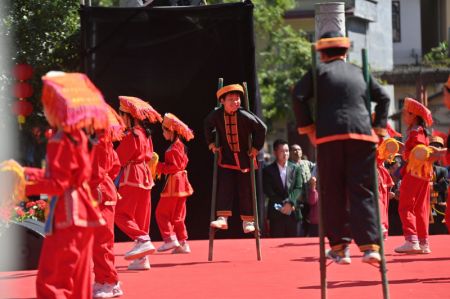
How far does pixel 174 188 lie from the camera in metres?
14.3

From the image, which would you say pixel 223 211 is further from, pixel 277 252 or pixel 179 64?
pixel 179 64

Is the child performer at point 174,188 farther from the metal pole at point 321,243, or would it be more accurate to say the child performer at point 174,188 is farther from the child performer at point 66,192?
the child performer at point 66,192

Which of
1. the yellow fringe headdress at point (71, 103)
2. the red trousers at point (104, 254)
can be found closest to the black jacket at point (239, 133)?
the red trousers at point (104, 254)

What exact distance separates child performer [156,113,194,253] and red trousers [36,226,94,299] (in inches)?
245

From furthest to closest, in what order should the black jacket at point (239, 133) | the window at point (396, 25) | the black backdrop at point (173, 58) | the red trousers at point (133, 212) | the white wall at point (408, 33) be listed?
the window at point (396, 25)
the white wall at point (408, 33)
the black backdrop at point (173, 58)
the black jacket at point (239, 133)
the red trousers at point (133, 212)

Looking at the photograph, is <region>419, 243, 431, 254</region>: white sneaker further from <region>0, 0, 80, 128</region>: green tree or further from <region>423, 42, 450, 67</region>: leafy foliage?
<region>423, 42, 450, 67</region>: leafy foliage

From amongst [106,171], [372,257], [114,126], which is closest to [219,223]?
[114,126]

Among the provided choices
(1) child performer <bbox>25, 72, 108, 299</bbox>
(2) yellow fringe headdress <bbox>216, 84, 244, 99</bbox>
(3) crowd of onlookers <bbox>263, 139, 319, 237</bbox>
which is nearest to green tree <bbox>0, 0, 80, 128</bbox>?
(3) crowd of onlookers <bbox>263, 139, 319, 237</bbox>

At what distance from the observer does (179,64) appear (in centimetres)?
1653

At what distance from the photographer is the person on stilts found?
8.85 meters

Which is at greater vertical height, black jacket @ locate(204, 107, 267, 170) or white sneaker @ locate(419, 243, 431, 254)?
black jacket @ locate(204, 107, 267, 170)

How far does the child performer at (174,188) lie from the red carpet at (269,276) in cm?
27

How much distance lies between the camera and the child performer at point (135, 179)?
38.2 feet

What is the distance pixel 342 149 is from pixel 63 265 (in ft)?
7.96
